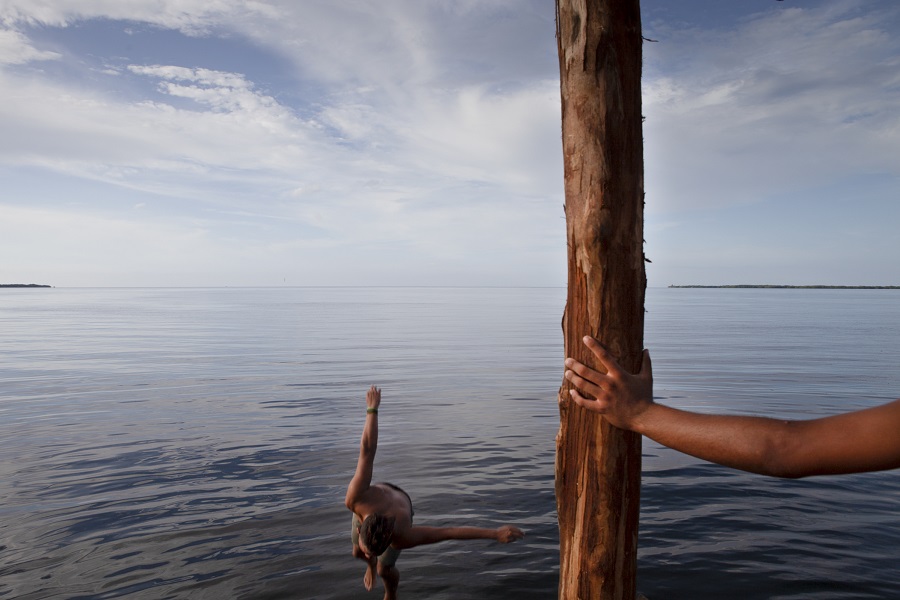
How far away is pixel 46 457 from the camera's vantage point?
38.7ft

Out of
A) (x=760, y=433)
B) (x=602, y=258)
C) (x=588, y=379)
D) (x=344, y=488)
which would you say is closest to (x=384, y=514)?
(x=602, y=258)

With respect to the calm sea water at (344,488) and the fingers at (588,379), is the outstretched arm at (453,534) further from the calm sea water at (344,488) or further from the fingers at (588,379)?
the fingers at (588,379)

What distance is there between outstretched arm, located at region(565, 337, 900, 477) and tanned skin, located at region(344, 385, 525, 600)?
3.37 metres

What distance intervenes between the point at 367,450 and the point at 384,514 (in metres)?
0.71

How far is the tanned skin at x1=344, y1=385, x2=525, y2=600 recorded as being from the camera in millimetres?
5809

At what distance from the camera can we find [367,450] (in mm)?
5805

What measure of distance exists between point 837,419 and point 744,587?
231 inches

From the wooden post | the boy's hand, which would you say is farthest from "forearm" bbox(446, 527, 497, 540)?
the wooden post

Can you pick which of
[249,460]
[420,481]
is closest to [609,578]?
[420,481]

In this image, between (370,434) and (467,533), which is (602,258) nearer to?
(370,434)

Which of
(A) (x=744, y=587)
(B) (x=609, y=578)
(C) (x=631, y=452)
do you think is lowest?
(A) (x=744, y=587)

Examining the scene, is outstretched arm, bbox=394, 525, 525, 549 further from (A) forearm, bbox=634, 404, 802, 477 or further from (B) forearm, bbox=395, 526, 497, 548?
(A) forearm, bbox=634, 404, 802, 477

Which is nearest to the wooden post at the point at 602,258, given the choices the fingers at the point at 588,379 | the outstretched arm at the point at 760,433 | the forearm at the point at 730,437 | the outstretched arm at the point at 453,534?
the fingers at the point at 588,379

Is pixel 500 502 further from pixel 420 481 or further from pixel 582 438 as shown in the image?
pixel 582 438
